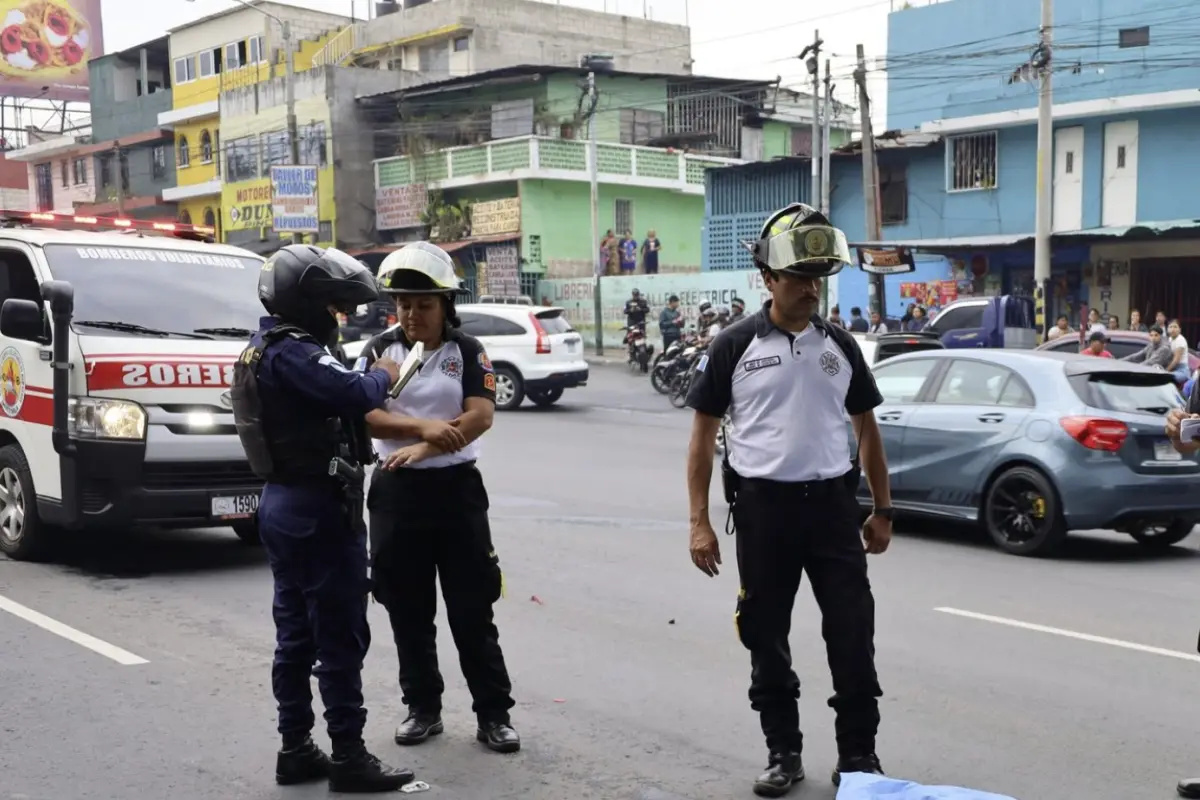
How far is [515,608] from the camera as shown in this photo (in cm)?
757

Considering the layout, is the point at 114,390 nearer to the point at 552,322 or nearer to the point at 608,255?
the point at 552,322

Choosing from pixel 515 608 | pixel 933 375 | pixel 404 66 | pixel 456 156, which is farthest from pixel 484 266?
pixel 515 608

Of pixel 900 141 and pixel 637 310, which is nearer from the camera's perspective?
pixel 637 310

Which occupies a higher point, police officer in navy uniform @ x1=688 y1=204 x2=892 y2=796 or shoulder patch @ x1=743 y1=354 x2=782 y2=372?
shoulder patch @ x1=743 y1=354 x2=782 y2=372

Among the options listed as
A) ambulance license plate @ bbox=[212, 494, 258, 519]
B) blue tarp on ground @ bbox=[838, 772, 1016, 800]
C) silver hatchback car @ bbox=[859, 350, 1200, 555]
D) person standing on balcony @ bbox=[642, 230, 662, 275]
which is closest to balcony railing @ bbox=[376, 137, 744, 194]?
person standing on balcony @ bbox=[642, 230, 662, 275]

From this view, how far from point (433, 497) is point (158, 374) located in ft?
12.4

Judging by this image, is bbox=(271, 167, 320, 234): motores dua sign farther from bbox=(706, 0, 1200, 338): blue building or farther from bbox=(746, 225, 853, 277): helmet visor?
bbox=(746, 225, 853, 277): helmet visor

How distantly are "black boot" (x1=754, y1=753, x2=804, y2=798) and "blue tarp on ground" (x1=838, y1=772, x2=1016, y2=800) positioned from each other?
0.79ft

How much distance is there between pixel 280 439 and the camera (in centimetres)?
441

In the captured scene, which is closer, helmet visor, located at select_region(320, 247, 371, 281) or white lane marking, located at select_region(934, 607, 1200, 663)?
helmet visor, located at select_region(320, 247, 371, 281)

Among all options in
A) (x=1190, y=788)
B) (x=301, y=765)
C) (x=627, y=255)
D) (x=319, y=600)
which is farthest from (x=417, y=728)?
(x=627, y=255)

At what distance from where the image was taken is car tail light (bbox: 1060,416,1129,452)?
920 cm

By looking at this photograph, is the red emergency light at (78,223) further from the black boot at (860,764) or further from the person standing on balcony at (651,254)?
the person standing on balcony at (651,254)

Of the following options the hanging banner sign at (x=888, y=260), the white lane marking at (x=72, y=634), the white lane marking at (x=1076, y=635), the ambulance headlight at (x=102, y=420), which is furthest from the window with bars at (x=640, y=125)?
the white lane marking at (x=72, y=634)
